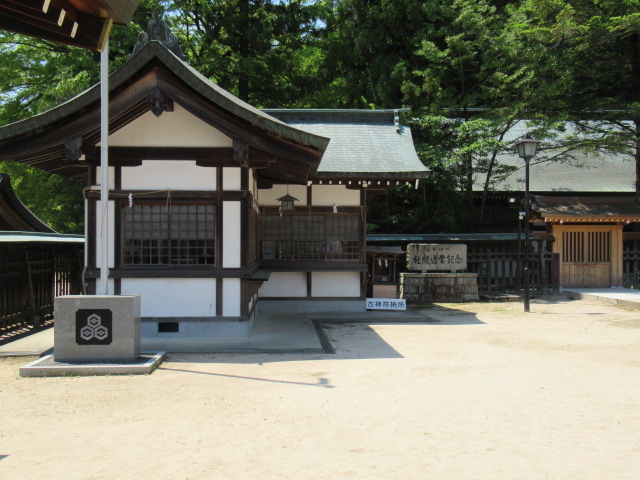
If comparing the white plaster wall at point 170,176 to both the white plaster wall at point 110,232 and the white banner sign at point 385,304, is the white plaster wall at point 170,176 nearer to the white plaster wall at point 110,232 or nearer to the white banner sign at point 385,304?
the white plaster wall at point 110,232

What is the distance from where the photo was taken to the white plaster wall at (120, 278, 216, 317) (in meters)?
9.62

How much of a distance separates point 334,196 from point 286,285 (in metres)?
2.69

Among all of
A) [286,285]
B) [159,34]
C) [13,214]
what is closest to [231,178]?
[159,34]

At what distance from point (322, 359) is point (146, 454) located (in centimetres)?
418

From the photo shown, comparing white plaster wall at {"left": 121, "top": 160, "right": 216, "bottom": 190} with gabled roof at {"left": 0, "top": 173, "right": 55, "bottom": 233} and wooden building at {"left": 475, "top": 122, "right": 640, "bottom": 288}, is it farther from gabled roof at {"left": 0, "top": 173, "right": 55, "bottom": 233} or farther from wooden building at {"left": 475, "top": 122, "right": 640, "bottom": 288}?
wooden building at {"left": 475, "top": 122, "right": 640, "bottom": 288}

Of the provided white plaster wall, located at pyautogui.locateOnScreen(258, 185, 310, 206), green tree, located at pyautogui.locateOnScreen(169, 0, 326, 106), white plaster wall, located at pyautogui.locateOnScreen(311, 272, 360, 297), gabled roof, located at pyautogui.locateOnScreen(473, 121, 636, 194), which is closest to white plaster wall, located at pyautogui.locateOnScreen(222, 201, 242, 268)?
white plaster wall, located at pyautogui.locateOnScreen(258, 185, 310, 206)

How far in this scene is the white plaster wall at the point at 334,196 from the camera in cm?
1358

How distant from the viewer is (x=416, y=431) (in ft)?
16.0

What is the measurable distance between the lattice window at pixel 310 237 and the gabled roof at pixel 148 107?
4.23m

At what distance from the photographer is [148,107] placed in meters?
9.26

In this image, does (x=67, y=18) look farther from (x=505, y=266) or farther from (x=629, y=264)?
(x=629, y=264)

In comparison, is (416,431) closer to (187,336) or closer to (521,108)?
(187,336)

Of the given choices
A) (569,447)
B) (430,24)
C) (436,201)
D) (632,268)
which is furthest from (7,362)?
(632,268)

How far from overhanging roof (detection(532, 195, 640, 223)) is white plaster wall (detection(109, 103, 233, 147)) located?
1224cm
